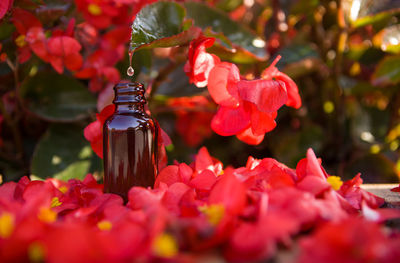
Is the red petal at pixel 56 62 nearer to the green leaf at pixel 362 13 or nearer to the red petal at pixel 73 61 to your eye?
the red petal at pixel 73 61

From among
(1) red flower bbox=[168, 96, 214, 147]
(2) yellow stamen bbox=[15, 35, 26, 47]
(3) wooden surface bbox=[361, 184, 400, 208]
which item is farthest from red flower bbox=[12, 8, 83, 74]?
(3) wooden surface bbox=[361, 184, 400, 208]

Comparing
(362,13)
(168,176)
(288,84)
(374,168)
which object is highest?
(362,13)

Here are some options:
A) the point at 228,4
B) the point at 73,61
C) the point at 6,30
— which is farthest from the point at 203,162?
the point at 228,4

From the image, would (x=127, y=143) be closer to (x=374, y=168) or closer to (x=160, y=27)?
(x=160, y=27)

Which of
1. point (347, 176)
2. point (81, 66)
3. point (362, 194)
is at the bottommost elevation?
point (347, 176)

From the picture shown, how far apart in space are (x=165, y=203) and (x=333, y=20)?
2.11ft

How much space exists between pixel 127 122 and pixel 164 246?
0.64ft

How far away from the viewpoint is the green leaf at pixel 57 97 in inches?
24.6

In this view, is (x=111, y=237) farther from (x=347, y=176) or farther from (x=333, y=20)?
(x=333, y=20)

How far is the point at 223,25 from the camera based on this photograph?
0.62m

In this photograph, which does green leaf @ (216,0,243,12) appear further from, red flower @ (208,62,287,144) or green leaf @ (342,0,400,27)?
red flower @ (208,62,287,144)

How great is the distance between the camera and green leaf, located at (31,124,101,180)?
0.57 m

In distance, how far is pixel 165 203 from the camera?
0.33 metres

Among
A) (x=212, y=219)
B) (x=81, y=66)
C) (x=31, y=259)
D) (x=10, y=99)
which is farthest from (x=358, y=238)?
(x=10, y=99)
